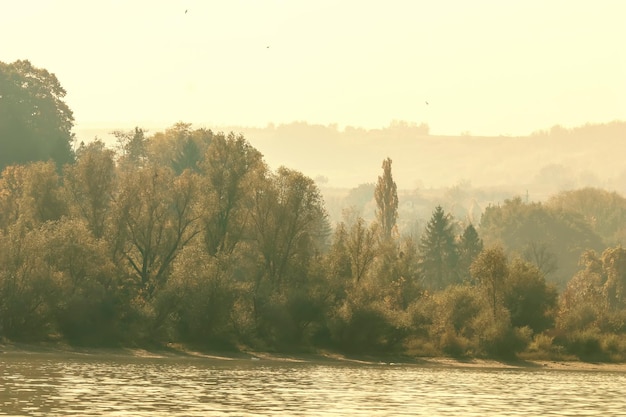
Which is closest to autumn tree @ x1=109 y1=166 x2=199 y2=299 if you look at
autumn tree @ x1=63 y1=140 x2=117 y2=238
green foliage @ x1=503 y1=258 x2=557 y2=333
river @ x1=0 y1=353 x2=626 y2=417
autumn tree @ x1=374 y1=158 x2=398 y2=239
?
autumn tree @ x1=63 y1=140 x2=117 y2=238

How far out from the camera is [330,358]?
84500 millimetres

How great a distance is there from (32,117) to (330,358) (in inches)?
2639

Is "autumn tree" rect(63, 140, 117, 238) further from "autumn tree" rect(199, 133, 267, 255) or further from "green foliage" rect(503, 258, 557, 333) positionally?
"green foliage" rect(503, 258, 557, 333)

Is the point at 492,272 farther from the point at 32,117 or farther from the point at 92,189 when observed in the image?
the point at 32,117

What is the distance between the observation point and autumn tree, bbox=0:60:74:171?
423ft

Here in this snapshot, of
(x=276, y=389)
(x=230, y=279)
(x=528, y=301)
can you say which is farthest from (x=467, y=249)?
(x=276, y=389)

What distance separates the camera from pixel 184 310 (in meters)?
83.3

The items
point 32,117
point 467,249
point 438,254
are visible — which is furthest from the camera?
point 438,254

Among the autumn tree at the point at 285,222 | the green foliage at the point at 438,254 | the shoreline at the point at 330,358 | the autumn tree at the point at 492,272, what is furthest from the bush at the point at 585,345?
the green foliage at the point at 438,254

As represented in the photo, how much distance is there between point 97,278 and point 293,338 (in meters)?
15.7

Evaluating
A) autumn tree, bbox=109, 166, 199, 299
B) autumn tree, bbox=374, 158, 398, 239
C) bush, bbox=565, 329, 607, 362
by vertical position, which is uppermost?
autumn tree, bbox=374, 158, 398, 239

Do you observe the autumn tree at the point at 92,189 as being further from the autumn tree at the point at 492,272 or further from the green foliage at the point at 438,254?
the green foliage at the point at 438,254

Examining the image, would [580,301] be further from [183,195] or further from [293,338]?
[183,195]

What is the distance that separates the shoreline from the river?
1.90 m
